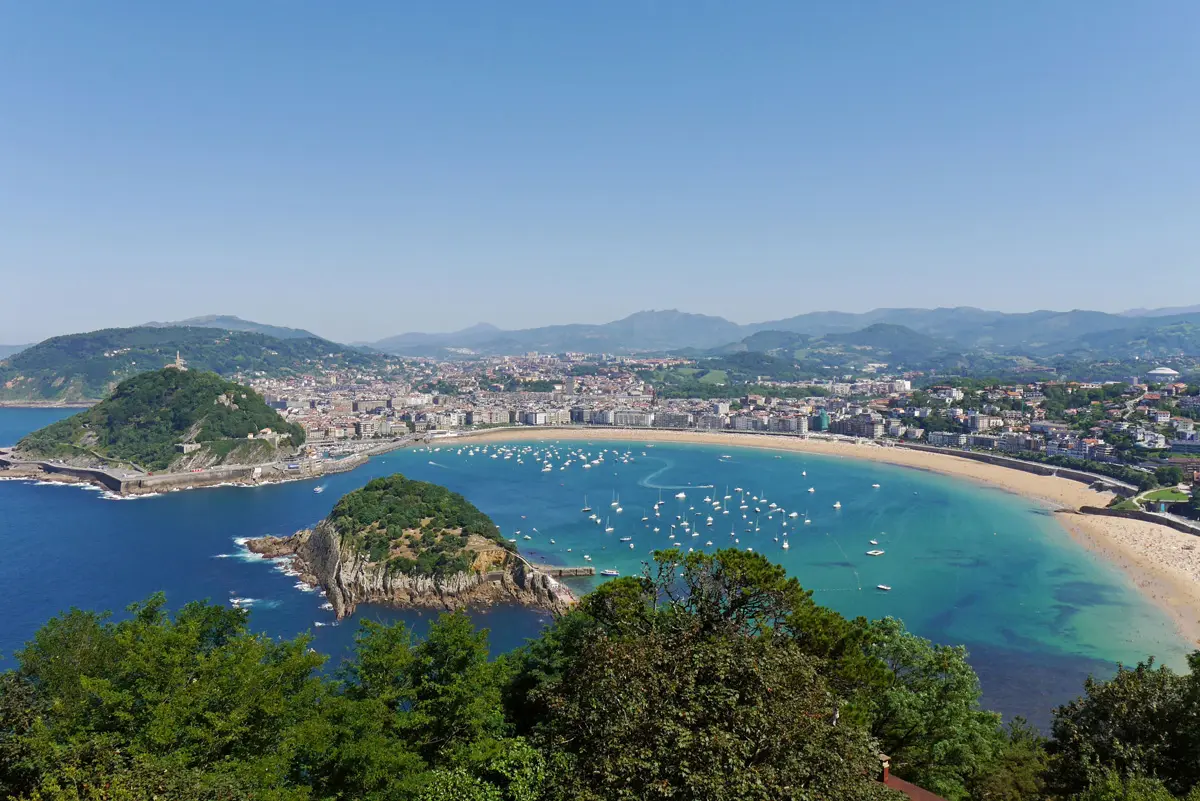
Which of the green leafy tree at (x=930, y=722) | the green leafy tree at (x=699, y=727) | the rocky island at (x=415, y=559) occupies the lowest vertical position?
the rocky island at (x=415, y=559)

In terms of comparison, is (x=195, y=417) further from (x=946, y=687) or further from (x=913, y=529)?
(x=946, y=687)

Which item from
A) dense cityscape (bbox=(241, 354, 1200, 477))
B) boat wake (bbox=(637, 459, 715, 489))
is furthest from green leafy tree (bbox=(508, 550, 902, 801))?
dense cityscape (bbox=(241, 354, 1200, 477))

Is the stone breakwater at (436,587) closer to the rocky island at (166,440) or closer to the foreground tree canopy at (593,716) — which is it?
the foreground tree canopy at (593,716)

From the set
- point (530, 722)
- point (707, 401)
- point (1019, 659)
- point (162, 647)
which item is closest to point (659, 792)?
point (530, 722)

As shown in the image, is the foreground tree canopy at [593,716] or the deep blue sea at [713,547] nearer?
the foreground tree canopy at [593,716]

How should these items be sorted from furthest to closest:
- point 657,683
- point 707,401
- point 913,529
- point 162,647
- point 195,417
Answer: point 707,401 → point 195,417 → point 913,529 → point 162,647 → point 657,683

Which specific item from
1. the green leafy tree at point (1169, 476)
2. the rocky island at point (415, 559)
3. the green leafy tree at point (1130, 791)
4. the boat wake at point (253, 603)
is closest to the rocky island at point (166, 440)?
the rocky island at point (415, 559)

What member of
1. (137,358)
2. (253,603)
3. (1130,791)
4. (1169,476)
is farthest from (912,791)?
(137,358)
